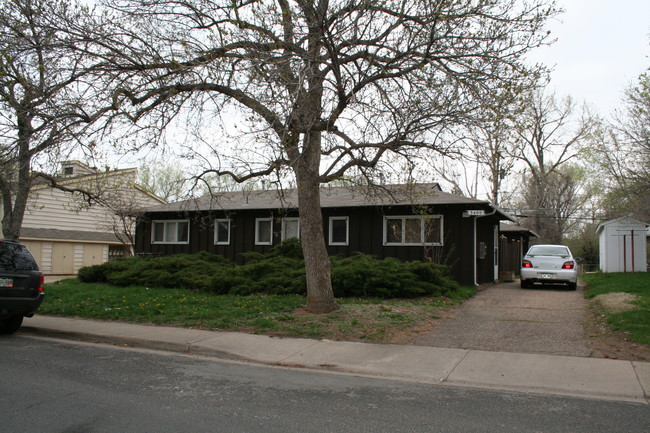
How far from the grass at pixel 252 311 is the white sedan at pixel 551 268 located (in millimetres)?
3101

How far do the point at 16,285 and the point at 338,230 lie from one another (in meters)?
11.8

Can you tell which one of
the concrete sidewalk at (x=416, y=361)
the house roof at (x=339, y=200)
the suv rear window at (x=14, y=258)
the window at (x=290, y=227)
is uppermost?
the house roof at (x=339, y=200)

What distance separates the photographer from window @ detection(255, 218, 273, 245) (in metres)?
20.3

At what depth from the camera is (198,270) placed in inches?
619

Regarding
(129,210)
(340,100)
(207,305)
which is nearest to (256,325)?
(207,305)

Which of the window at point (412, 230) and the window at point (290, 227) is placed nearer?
the window at point (412, 230)

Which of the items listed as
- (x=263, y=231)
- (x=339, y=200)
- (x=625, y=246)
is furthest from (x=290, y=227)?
(x=625, y=246)

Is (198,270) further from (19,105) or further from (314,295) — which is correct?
(19,105)

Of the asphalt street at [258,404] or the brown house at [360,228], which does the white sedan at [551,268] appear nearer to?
the brown house at [360,228]

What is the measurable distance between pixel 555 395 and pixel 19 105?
994cm

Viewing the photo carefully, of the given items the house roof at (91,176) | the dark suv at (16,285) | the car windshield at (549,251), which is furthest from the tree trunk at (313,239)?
the car windshield at (549,251)

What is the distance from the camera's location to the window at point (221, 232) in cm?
2112

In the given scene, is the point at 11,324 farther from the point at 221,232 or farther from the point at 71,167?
the point at 221,232

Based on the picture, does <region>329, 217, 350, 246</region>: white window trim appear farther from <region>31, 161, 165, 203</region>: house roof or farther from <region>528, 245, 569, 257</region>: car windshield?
<region>31, 161, 165, 203</region>: house roof
